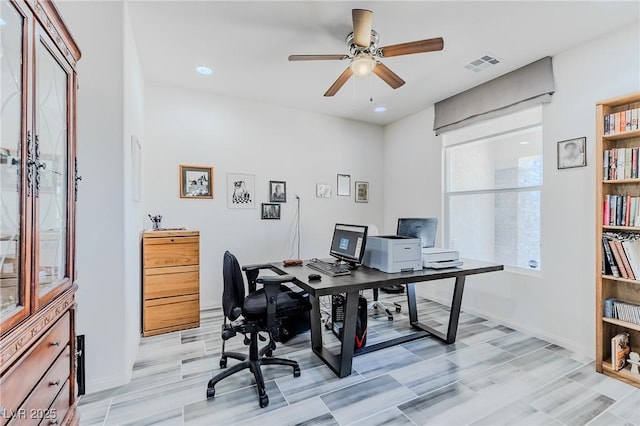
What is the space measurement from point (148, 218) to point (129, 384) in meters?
1.82

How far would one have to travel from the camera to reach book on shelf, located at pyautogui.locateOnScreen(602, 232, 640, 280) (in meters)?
2.19

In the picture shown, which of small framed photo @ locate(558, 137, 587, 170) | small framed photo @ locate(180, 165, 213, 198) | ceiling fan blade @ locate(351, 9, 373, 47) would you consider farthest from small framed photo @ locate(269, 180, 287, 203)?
small framed photo @ locate(558, 137, 587, 170)

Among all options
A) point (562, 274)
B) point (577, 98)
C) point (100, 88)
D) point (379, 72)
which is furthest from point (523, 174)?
point (100, 88)

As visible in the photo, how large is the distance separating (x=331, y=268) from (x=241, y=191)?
1969 millimetres

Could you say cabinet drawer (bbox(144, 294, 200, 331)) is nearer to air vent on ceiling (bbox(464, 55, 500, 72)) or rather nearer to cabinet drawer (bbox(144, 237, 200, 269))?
cabinet drawer (bbox(144, 237, 200, 269))

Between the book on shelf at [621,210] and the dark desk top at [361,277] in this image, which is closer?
the dark desk top at [361,277]

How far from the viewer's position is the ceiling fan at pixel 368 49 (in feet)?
6.59

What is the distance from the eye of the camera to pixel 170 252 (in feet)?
10.2

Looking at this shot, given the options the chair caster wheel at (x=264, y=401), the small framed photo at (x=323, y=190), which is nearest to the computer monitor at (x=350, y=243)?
the chair caster wheel at (x=264, y=401)

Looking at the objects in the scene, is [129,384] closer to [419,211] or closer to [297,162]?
[297,162]

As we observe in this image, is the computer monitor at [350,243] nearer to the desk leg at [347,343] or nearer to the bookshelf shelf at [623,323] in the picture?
the desk leg at [347,343]

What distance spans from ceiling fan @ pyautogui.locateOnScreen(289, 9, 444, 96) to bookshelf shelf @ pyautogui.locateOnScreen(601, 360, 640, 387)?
2.71 metres

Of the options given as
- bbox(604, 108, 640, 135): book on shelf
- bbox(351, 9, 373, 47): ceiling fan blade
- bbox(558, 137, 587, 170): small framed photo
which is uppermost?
bbox(351, 9, 373, 47): ceiling fan blade

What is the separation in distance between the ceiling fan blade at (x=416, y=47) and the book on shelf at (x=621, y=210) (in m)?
1.77
